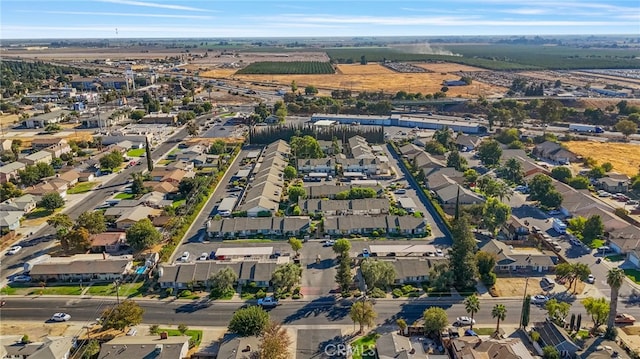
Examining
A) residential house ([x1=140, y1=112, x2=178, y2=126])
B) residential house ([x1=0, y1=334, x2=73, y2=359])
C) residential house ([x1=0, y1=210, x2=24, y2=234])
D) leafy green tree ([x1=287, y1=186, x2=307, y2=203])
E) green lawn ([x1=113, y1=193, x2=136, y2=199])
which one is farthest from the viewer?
residential house ([x1=140, y1=112, x2=178, y2=126])

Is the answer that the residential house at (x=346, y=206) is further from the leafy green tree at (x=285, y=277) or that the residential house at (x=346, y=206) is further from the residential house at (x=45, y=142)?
the residential house at (x=45, y=142)

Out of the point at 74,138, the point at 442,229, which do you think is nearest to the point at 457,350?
the point at 442,229

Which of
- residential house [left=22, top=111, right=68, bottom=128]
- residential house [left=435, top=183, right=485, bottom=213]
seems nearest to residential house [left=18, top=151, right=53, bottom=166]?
residential house [left=22, top=111, right=68, bottom=128]

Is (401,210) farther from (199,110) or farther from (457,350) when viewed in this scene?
(199,110)

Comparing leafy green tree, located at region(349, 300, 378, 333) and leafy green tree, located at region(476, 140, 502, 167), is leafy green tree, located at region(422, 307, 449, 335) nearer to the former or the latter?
leafy green tree, located at region(349, 300, 378, 333)

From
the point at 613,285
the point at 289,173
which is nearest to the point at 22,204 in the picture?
the point at 289,173

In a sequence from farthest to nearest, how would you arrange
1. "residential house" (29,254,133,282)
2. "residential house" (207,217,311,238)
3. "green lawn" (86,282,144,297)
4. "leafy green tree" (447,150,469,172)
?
"leafy green tree" (447,150,469,172) → "residential house" (207,217,311,238) → "residential house" (29,254,133,282) → "green lawn" (86,282,144,297)
